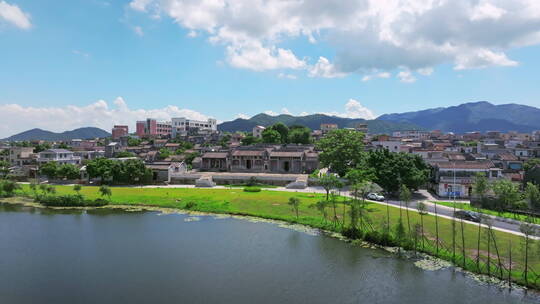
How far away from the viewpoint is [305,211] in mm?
35000

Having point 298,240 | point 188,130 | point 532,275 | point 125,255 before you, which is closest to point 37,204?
point 125,255

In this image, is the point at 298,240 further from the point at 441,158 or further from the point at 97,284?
the point at 441,158

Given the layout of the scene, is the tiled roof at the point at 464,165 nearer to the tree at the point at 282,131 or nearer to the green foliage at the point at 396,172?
the green foliage at the point at 396,172

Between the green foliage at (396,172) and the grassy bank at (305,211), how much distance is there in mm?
5849

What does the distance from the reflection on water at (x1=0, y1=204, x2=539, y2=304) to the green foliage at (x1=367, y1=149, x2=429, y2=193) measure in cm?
1689

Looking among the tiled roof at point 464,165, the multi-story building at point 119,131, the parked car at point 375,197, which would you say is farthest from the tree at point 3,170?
the multi-story building at point 119,131

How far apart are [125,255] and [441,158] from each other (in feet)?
152

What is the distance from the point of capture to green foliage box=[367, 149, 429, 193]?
134 feet

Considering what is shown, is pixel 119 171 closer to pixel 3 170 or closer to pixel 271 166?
pixel 3 170

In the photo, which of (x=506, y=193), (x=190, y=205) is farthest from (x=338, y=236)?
(x=190, y=205)

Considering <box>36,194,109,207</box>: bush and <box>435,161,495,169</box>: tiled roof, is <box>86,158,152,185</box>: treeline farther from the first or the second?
<box>435,161,495,169</box>: tiled roof

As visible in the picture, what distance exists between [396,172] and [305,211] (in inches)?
535

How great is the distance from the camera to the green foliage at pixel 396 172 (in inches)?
1608

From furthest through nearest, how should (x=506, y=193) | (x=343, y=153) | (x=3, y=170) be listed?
1. (x=3, y=170)
2. (x=343, y=153)
3. (x=506, y=193)
